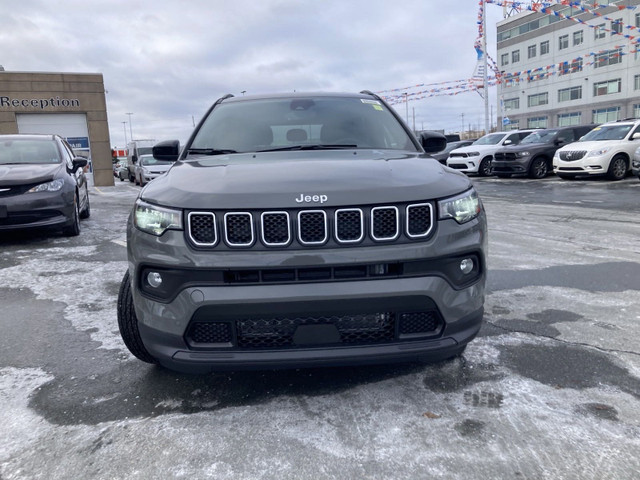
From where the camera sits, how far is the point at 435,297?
7.11 ft

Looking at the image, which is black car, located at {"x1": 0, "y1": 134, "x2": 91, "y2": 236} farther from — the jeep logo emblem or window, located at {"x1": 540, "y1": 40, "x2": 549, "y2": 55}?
window, located at {"x1": 540, "y1": 40, "x2": 549, "y2": 55}

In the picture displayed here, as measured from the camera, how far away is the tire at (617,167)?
13.7 m

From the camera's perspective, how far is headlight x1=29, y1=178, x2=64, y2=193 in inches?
253

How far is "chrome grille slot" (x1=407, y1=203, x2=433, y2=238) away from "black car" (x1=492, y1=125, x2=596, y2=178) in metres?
15.4

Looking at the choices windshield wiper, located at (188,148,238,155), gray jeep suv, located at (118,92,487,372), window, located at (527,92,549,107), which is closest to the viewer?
gray jeep suv, located at (118,92,487,372)

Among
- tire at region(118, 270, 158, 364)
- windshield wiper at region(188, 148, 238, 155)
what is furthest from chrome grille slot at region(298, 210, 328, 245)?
windshield wiper at region(188, 148, 238, 155)

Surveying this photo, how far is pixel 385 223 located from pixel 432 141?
1750mm

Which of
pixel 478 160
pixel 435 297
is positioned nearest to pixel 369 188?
pixel 435 297

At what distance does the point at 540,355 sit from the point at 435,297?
46.2 inches

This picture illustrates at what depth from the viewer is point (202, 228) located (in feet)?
7.16

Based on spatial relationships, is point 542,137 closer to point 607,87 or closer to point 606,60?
point 606,60

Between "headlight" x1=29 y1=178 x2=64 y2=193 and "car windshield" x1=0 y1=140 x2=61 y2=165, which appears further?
"car windshield" x1=0 y1=140 x2=61 y2=165

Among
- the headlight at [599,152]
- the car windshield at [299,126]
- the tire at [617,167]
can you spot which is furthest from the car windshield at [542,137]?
the car windshield at [299,126]

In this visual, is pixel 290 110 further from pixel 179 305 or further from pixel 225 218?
pixel 179 305
